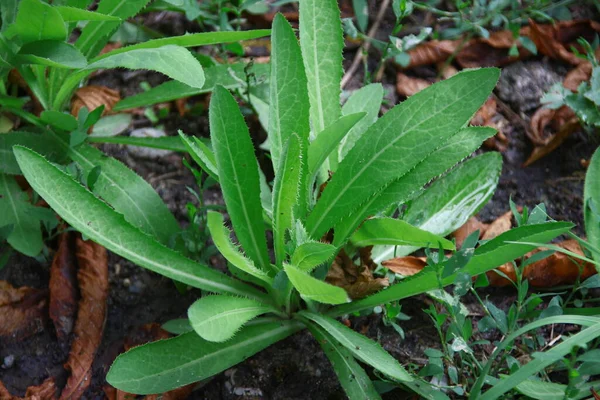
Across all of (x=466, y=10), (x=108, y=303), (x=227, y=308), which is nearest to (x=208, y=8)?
(x=466, y=10)

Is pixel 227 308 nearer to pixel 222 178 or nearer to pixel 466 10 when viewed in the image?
pixel 222 178

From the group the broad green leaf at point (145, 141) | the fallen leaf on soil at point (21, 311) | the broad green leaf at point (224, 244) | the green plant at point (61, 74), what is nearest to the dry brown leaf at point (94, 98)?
the green plant at point (61, 74)

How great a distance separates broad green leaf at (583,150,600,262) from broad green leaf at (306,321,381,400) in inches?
26.3

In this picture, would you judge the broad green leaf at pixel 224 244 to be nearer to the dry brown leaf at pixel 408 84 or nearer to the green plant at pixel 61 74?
the green plant at pixel 61 74

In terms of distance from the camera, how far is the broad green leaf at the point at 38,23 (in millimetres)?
1645

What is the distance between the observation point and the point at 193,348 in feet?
5.37

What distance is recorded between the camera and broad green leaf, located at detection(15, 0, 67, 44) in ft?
5.40

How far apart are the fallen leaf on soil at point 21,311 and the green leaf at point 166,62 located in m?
0.70

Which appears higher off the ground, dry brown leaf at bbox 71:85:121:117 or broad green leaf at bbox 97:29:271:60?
broad green leaf at bbox 97:29:271:60

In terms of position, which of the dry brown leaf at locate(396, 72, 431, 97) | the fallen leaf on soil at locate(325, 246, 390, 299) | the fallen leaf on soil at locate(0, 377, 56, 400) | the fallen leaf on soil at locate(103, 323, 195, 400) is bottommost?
the fallen leaf on soil at locate(0, 377, 56, 400)

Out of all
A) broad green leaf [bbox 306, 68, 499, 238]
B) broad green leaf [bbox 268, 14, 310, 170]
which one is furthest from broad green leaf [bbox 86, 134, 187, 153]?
broad green leaf [bbox 306, 68, 499, 238]

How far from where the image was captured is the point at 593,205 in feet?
5.79

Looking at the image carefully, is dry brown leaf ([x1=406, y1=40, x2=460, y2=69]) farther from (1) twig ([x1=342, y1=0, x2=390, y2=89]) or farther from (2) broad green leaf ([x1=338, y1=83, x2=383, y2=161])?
(2) broad green leaf ([x1=338, y1=83, x2=383, y2=161])

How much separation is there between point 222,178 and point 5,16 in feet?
2.97
